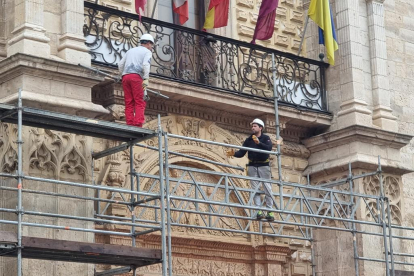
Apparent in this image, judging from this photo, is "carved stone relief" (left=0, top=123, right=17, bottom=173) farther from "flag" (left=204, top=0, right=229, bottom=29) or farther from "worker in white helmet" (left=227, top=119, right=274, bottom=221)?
"flag" (left=204, top=0, right=229, bottom=29)

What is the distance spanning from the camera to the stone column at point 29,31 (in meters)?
16.1

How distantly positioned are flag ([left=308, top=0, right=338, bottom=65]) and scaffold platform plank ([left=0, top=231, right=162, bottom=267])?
677cm

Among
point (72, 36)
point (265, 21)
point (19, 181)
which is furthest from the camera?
point (265, 21)

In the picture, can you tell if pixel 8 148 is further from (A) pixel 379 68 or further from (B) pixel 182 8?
(A) pixel 379 68

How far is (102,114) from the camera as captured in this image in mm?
16750

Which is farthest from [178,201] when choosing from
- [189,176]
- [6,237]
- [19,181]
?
[6,237]

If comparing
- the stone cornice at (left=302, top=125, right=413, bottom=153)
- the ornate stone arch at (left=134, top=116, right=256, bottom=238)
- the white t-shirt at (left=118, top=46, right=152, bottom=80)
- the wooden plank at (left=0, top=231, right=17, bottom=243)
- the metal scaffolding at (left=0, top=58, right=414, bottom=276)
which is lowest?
the wooden plank at (left=0, top=231, right=17, bottom=243)

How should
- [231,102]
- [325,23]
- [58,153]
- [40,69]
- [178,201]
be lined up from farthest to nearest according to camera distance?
[325,23], [231,102], [178,201], [58,153], [40,69]

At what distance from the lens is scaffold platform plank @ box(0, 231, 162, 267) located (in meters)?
14.1

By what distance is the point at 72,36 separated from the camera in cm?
1658

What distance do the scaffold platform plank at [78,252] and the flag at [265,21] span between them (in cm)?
616

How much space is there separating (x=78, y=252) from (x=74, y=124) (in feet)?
6.41

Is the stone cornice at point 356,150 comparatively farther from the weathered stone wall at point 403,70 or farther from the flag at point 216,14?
the flag at point 216,14

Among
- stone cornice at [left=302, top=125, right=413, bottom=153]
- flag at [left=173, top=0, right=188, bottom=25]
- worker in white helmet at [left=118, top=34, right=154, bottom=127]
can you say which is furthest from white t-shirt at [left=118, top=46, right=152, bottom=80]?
stone cornice at [left=302, top=125, right=413, bottom=153]
